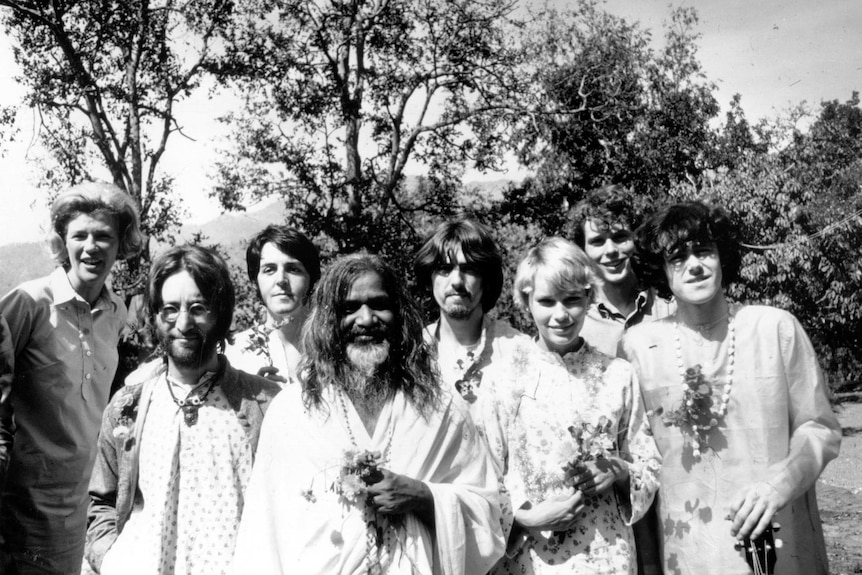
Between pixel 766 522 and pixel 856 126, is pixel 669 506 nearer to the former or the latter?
pixel 766 522

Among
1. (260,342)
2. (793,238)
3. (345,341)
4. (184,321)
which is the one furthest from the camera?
(793,238)

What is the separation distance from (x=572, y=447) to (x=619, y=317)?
1.72m

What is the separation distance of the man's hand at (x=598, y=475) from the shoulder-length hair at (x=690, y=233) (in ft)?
3.83

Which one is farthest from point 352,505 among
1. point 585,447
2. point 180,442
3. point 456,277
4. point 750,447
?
point 750,447

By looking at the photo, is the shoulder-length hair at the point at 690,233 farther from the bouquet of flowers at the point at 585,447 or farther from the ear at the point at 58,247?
the ear at the point at 58,247

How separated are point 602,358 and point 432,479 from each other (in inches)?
46.3

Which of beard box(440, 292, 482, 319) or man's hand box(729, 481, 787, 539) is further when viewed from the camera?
beard box(440, 292, 482, 319)

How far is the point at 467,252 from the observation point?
462 centimetres

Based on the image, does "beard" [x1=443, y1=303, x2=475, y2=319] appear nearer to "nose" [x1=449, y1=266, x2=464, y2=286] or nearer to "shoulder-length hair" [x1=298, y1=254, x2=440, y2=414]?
"nose" [x1=449, y1=266, x2=464, y2=286]

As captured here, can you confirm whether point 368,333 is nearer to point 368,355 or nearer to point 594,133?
point 368,355

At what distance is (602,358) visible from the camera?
3850mm

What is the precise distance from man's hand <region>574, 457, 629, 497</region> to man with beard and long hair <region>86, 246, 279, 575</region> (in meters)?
1.49

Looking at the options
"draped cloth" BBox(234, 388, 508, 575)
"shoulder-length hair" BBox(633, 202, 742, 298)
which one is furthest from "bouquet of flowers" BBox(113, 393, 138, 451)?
"shoulder-length hair" BBox(633, 202, 742, 298)

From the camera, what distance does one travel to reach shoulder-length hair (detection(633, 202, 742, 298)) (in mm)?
3910
